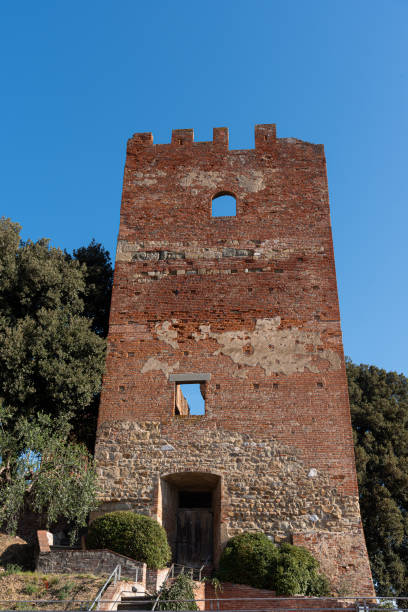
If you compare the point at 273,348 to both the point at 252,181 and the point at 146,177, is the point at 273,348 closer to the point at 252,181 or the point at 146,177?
the point at 252,181

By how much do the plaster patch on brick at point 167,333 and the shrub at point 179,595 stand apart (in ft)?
19.5

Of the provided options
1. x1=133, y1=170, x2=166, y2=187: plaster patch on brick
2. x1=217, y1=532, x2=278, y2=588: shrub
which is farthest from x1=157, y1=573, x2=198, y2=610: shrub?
x1=133, y1=170, x2=166, y2=187: plaster patch on brick

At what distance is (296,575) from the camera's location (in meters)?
11.4

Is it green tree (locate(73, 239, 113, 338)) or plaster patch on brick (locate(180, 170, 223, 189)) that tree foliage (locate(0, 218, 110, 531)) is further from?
plaster patch on brick (locate(180, 170, 223, 189))

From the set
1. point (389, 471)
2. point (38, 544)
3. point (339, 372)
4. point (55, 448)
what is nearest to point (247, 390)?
point (339, 372)

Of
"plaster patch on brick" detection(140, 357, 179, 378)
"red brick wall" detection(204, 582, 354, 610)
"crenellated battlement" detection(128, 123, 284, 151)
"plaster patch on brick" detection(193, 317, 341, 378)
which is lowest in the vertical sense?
"red brick wall" detection(204, 582, 354, 610)

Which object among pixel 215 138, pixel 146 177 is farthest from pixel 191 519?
pixel 215 138

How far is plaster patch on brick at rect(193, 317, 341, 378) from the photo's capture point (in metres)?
14.2

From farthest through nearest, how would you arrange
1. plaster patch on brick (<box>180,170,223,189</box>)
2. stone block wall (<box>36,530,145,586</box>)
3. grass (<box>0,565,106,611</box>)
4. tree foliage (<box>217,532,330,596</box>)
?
plaster patch on brick (<box>180,170,223,189</box>) → tree foliage (<box>217,532,330,596</box>) → stone block wall (<box>36,530,145,586</box>) → grass (<box>0,565,106,611</box>)

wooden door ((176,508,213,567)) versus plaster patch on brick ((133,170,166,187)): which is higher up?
plaster patch on brick ((133,170,166,187))

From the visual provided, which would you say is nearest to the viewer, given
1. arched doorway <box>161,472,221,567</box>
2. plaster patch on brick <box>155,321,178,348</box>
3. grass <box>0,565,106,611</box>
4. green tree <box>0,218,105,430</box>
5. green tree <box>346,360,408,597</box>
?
grass <box>0,565,106,611</box>

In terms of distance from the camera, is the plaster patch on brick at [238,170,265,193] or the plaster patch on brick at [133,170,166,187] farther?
the plaster patch on brick at [133,170,166,187]

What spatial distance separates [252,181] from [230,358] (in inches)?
226

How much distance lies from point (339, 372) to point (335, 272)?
2945 mm
